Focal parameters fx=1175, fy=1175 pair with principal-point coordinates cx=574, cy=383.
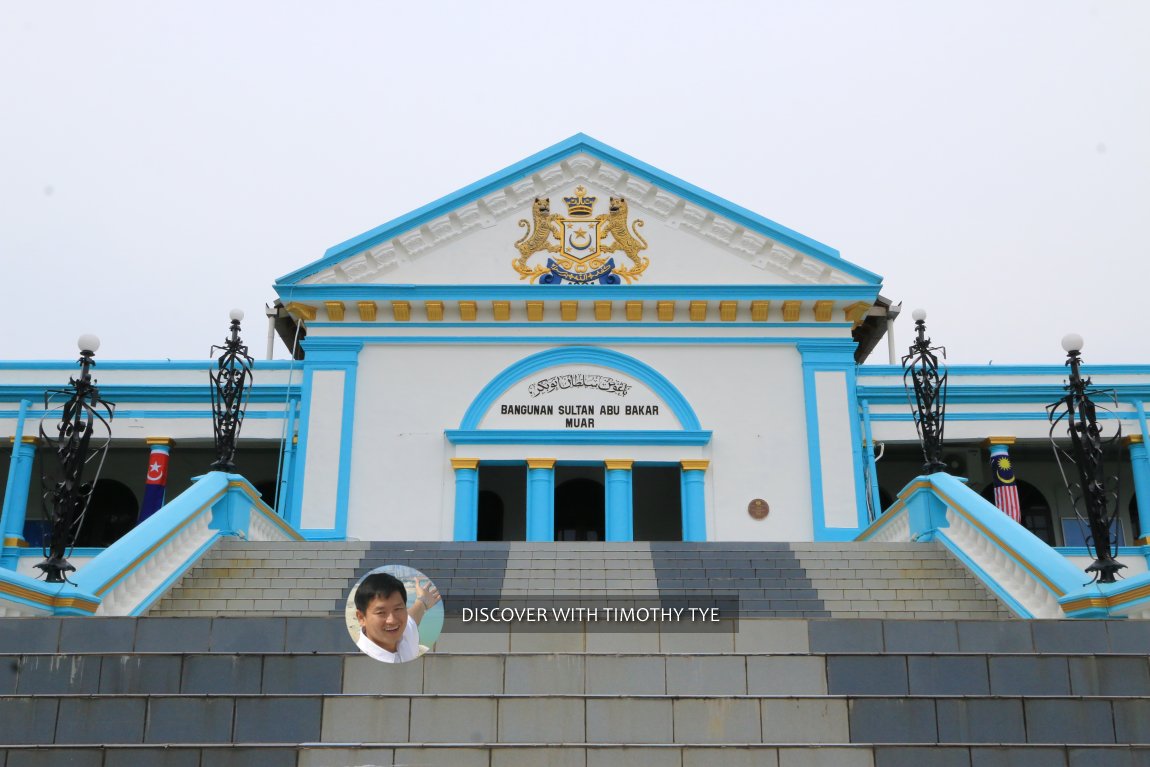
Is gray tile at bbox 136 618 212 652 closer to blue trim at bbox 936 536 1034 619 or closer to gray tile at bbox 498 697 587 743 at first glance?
gray tile at bbox 498 697 587 743

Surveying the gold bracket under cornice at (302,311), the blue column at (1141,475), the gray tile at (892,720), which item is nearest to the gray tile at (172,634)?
the gray tile at (892,720)

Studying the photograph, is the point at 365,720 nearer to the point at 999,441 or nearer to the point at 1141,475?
the point at 999,441

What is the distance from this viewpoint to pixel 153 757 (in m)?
7.45

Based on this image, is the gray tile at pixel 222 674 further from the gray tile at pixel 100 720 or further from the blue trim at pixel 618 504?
the blue trim at pixel 618 504

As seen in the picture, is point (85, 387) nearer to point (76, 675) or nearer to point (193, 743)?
point (76, 675)

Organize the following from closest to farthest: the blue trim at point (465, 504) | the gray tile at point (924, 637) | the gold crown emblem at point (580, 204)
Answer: the gray tile at point (924, 637) → the blue trim at point (465, 504) → the gold crown emblem at point (580, 204)

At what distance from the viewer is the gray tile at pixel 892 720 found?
788 cm

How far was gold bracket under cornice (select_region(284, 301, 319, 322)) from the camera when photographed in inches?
886

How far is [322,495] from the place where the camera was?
21.4m

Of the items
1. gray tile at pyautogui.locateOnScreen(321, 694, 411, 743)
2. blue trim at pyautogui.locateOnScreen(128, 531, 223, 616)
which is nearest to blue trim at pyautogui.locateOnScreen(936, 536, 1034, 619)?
gray tile at pyautogui.locateOnScreen(321, 694, 411, 743)

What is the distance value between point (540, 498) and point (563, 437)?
1.21 meters

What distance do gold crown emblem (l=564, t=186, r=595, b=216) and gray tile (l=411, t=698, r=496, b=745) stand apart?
53.4 feet

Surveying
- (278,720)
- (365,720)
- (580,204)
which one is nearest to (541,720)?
(365,720)

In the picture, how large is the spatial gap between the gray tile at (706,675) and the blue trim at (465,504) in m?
12.7
